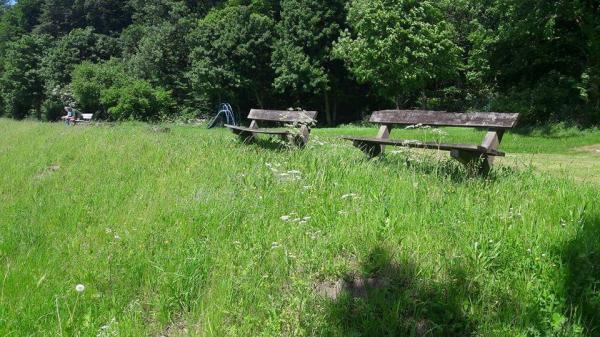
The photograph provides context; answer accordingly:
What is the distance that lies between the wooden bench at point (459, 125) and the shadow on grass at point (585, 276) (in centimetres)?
181

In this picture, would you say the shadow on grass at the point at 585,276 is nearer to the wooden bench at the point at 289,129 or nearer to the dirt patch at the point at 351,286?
the dirt patch at the point at 351,286

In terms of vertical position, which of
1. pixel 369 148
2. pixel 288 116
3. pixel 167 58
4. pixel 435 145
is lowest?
pixel 369 148

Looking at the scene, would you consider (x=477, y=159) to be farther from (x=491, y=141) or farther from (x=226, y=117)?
(x=226, y=117)

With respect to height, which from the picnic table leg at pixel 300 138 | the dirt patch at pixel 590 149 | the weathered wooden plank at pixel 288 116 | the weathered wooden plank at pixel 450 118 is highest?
the weathered wooden plank at pixel 450 118

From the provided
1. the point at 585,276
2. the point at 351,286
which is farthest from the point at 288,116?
the point at 585,276

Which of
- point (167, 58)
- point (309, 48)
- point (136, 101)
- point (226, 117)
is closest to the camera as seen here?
point (226, 117)

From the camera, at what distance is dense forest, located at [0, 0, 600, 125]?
68.8ft

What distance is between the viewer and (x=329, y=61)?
35.2 metres

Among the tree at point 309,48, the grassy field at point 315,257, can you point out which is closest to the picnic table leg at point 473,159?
the grassy field at point 315,257

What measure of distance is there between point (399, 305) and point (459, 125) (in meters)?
3.72

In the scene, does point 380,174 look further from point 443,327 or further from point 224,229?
point 443,327

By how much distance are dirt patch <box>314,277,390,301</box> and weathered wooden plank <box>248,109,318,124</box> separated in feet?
14.6

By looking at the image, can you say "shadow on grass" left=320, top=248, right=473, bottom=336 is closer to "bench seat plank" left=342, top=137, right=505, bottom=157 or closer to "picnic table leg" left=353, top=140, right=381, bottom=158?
"bench seat plank" left=342, top=137, right=505, bottom=157

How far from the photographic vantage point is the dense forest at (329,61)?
68.8ft
